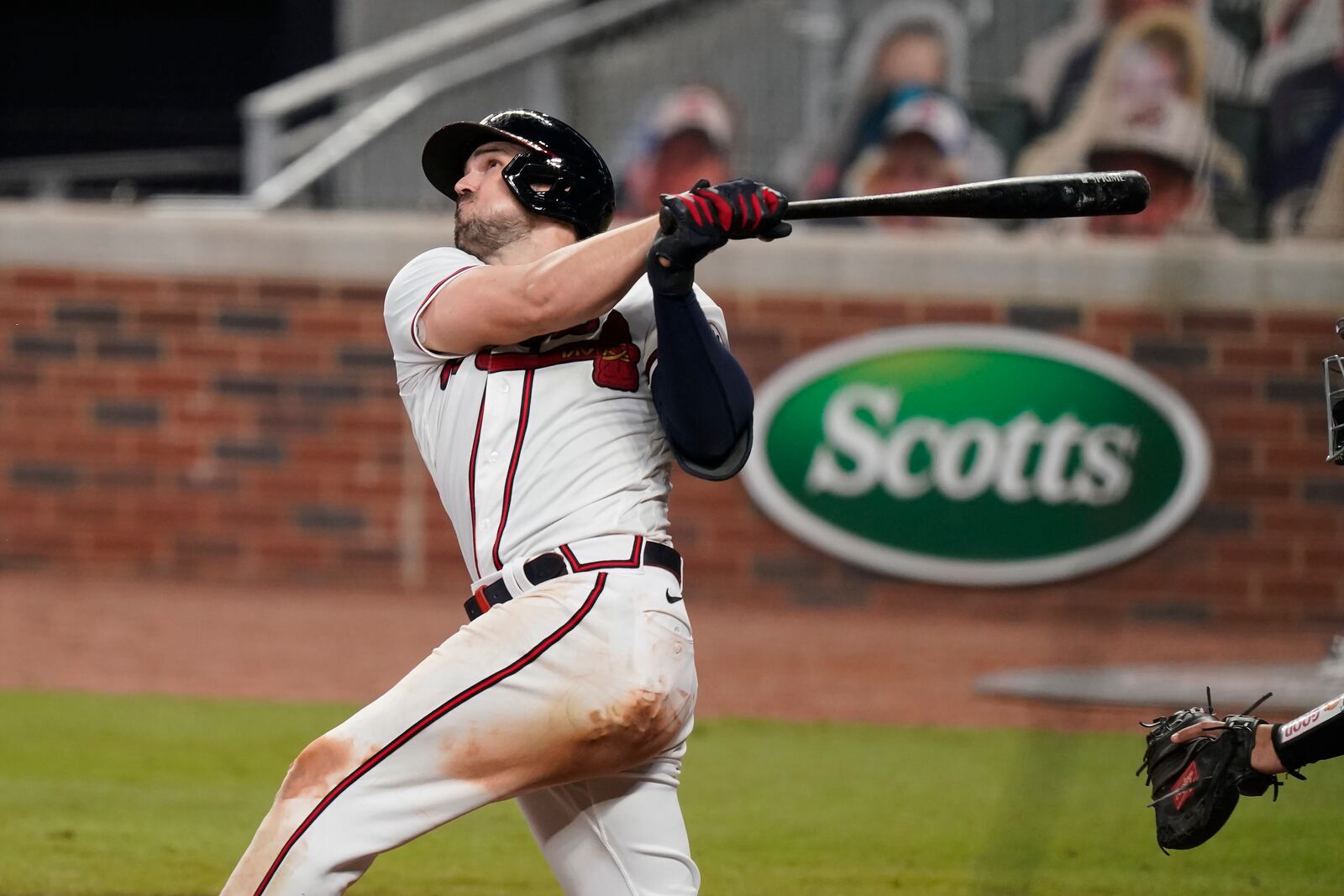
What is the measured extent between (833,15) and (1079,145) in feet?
6.04

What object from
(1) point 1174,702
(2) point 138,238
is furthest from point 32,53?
(1) point 1174,702

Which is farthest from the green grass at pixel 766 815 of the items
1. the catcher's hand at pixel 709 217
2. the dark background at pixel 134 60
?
the dark background at pixel 134 60

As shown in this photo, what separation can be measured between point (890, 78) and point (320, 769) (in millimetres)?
8807

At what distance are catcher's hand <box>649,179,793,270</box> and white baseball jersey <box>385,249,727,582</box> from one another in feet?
0.73

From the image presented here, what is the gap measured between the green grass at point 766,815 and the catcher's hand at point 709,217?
245 centimetres

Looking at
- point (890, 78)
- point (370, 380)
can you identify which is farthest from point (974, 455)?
point (370, 380)

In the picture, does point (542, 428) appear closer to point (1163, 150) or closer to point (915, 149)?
point (915, 149)

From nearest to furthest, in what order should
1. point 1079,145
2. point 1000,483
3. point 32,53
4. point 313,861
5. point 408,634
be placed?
point 313,861
point 408,634
point 1000,483
point 1079,145
point 32,53

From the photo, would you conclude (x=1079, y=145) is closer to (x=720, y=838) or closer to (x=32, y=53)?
(x=720, y=838)

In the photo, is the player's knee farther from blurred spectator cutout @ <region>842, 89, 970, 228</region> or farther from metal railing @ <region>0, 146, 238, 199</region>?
metal railing @ <region>0, 146, 238, 199</region>

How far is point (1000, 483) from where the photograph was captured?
31.7ft

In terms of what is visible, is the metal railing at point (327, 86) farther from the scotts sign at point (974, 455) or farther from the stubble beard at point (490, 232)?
the stubble beard at point (490, 232)

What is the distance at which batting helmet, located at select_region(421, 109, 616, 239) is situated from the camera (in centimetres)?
300

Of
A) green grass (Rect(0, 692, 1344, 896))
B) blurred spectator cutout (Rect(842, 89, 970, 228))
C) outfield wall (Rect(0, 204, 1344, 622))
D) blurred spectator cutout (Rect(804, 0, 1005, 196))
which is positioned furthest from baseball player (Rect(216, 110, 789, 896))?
blurred spectator cutout (Rect(804, 0, 1005, 196))
